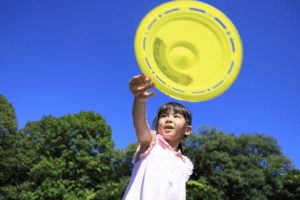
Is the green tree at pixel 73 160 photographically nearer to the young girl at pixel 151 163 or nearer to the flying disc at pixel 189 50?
the young girl at pixel 151 163

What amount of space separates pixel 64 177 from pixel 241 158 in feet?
62.7

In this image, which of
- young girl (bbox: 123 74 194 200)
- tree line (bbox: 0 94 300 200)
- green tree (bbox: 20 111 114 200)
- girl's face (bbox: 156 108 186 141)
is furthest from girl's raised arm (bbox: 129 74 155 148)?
green tree (bbox: 20 111 114 200)

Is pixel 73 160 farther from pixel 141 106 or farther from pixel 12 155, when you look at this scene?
pixel 141 106

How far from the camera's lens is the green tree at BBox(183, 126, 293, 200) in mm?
24906

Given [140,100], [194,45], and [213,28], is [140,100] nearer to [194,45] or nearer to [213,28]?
[194,45]

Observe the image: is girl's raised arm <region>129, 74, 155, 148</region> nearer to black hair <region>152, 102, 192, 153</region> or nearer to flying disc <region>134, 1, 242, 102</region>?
flying disc <region>134, 1, 242, 102</region>

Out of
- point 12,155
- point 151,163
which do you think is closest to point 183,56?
point 151,163

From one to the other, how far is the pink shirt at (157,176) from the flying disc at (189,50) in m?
0.60

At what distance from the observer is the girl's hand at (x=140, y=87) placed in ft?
6.77

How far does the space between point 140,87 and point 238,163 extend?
92.2ft

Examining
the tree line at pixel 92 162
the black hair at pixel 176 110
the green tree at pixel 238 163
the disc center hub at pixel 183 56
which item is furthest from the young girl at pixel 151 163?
the green tree at pixel 238 163

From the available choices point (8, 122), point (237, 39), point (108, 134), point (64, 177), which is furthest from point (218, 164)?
point (237, 39)

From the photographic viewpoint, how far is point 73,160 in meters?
22.6

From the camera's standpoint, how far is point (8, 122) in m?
22.4
